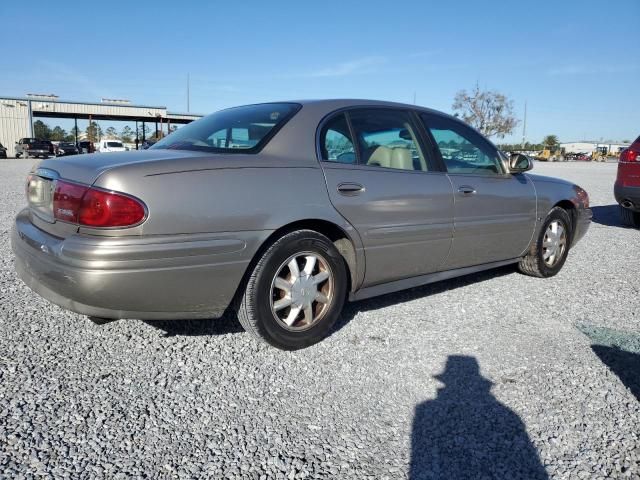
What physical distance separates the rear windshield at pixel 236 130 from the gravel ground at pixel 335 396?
1.16 meters

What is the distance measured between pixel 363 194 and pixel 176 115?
4657 centimetres

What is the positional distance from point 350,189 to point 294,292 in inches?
28.0

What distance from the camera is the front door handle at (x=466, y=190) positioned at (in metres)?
3.74

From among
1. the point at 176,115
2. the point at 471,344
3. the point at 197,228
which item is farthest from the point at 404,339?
the point at 176,115

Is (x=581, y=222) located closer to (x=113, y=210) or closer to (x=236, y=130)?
(x=236, y=130)

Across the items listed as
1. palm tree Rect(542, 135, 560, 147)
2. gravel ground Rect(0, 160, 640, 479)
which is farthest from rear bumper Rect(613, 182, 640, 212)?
palm tree Rect(542, 135, 560, 147)

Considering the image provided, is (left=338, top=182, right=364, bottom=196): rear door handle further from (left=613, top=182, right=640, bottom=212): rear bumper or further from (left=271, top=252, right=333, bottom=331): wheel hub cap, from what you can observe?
(left=613, top=182, right=640, bottom=212): rear bumper

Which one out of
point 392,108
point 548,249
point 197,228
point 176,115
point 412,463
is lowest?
point 412,463

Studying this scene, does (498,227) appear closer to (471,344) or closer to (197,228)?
(471,344)

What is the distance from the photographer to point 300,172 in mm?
2859

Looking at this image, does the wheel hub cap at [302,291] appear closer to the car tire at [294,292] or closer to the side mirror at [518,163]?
the car tire at [294,292]

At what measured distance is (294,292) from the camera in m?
2.89

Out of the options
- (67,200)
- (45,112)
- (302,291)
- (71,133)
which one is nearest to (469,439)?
(302,291)

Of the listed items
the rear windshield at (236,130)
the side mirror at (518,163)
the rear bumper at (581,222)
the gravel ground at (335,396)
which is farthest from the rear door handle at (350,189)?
the rear bumper at (581,222)
